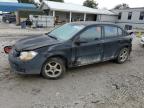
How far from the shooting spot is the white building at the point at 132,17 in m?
31.9

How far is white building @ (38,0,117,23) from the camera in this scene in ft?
102

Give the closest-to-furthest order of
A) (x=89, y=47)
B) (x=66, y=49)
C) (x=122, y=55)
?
(x=66, y=49)
(x=89, y=47)
(x=122, y=55)

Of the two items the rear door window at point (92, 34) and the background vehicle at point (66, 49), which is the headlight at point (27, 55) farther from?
the rear door window at point (92, 34)

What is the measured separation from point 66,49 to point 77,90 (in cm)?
121

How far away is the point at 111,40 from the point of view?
243 inches

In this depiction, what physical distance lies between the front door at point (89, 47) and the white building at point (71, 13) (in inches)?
976

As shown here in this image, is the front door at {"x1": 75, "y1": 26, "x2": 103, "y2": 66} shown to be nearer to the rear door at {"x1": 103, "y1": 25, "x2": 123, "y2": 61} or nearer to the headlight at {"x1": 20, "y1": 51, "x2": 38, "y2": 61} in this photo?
the rear door at {"x1": 103, "y1": 25, "x2": 123, "y2": 61}

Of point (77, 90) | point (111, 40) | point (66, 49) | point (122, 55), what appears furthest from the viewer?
point (122, 55)

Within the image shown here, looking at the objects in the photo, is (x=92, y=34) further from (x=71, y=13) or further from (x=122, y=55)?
(x=71, y=13)

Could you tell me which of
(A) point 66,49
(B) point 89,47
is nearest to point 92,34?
(B) point 89,47

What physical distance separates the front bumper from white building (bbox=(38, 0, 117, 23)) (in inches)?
1016

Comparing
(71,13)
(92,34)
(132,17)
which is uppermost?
(71,13)

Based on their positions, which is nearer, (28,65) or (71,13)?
(28,65)

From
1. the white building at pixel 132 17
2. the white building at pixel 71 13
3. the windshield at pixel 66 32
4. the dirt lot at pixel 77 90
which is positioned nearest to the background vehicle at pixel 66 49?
the windshield at pixel 66 32
